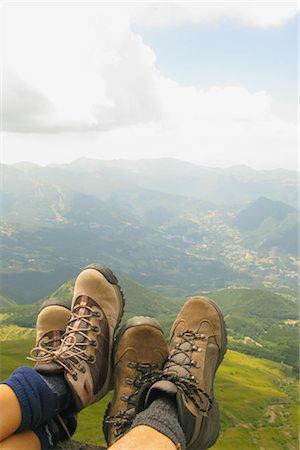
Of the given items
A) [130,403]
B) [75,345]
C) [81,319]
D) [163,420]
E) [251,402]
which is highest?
[81,319]

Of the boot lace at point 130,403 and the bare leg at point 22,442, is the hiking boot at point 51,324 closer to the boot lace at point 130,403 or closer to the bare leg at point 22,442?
the boot lace at point 130,403

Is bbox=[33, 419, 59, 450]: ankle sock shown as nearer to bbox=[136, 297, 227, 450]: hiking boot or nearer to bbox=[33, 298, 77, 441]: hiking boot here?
bbox=[136, 297, 227, 450]: hiking boot

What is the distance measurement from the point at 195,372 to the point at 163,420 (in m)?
1.70

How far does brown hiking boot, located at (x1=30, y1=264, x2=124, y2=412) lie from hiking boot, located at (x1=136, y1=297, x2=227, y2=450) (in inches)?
28.8

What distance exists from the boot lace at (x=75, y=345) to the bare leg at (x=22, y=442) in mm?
816

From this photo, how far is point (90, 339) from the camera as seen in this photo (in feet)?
17.0

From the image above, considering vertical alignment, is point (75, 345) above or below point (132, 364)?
above

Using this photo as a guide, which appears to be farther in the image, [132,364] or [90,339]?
[132,364]

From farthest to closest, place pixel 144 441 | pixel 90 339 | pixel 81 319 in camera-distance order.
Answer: pixel 81 319 → pixel 90 339 → pixel 144 441

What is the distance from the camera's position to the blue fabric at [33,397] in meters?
3.52

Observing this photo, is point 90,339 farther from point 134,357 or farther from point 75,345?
point 134,357

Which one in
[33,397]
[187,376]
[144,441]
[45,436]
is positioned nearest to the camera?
[144,441]

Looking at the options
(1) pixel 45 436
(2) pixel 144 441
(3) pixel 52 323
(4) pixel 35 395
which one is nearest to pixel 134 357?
(3) pixel 52 323

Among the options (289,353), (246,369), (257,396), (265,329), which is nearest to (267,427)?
(257,396)
